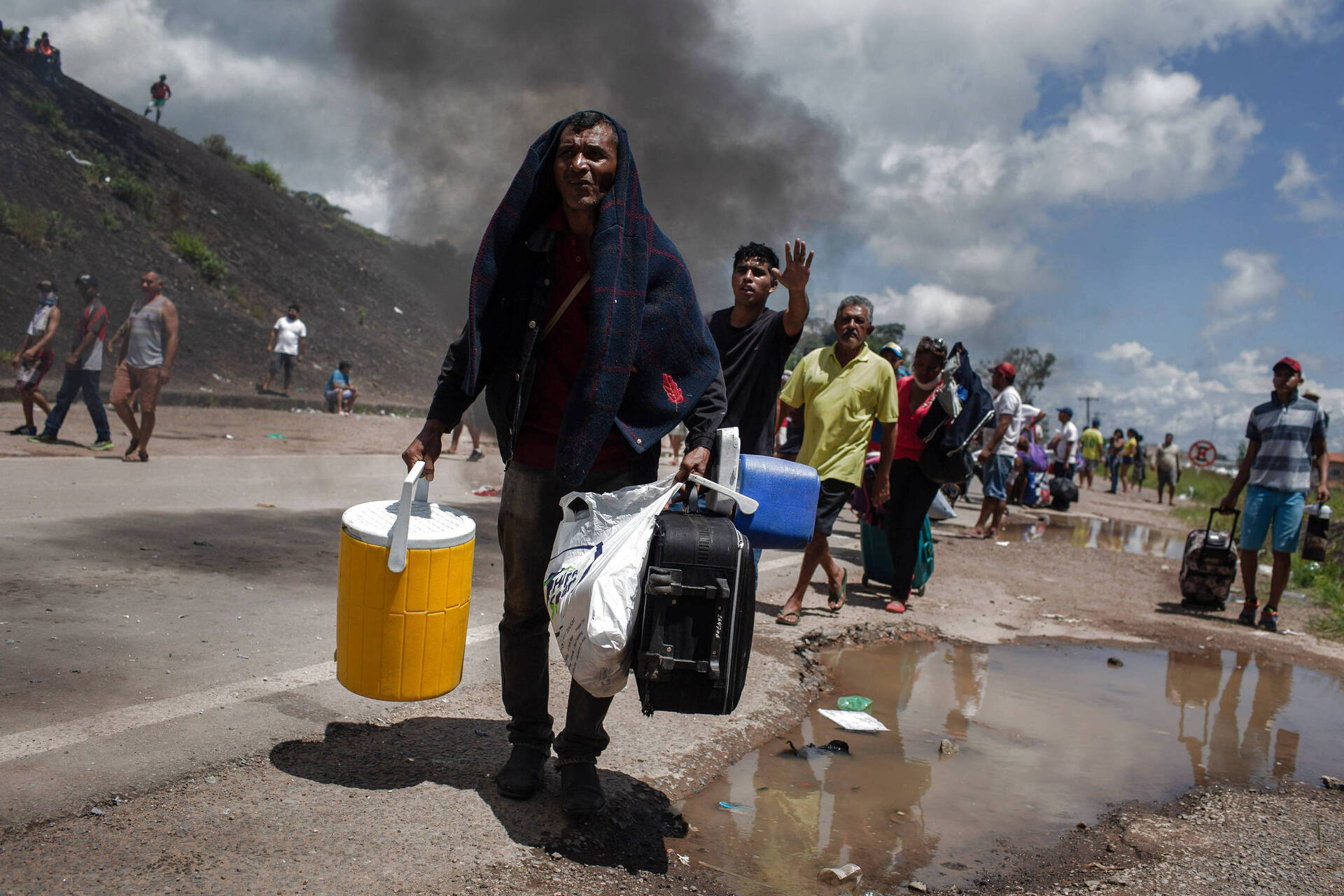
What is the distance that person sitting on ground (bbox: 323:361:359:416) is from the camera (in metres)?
17.9

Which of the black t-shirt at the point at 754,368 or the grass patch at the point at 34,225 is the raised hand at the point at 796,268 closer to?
the black t-shirt at the point at 754,368

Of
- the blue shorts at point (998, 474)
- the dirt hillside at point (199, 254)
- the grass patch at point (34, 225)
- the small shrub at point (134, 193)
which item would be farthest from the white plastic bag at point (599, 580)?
the small shrub at point (134, 193)

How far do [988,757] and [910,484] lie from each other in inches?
107

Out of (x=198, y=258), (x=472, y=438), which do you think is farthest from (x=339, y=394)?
(x=198, y=258)

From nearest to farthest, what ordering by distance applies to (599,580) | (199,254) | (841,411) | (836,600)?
(599,580) < (841,411) < (836,600) < (199,254)

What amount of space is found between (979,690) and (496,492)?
5.63 m

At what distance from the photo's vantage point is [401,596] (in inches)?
99.1

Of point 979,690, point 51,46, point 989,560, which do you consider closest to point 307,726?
point 979,690

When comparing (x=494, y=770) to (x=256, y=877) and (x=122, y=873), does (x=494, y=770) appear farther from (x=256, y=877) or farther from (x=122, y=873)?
(x=122, y=873)

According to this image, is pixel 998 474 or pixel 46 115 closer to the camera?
pixel 998 474

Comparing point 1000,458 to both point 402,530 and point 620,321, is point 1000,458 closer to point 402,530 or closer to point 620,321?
point 620,321

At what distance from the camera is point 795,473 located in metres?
3.21

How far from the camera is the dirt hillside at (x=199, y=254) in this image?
19234 mm

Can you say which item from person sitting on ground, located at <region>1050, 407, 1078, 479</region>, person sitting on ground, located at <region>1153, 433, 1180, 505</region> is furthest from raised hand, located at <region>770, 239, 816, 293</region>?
person sitting on ground, located at <region>1153, 433, 1180, 505</region>
